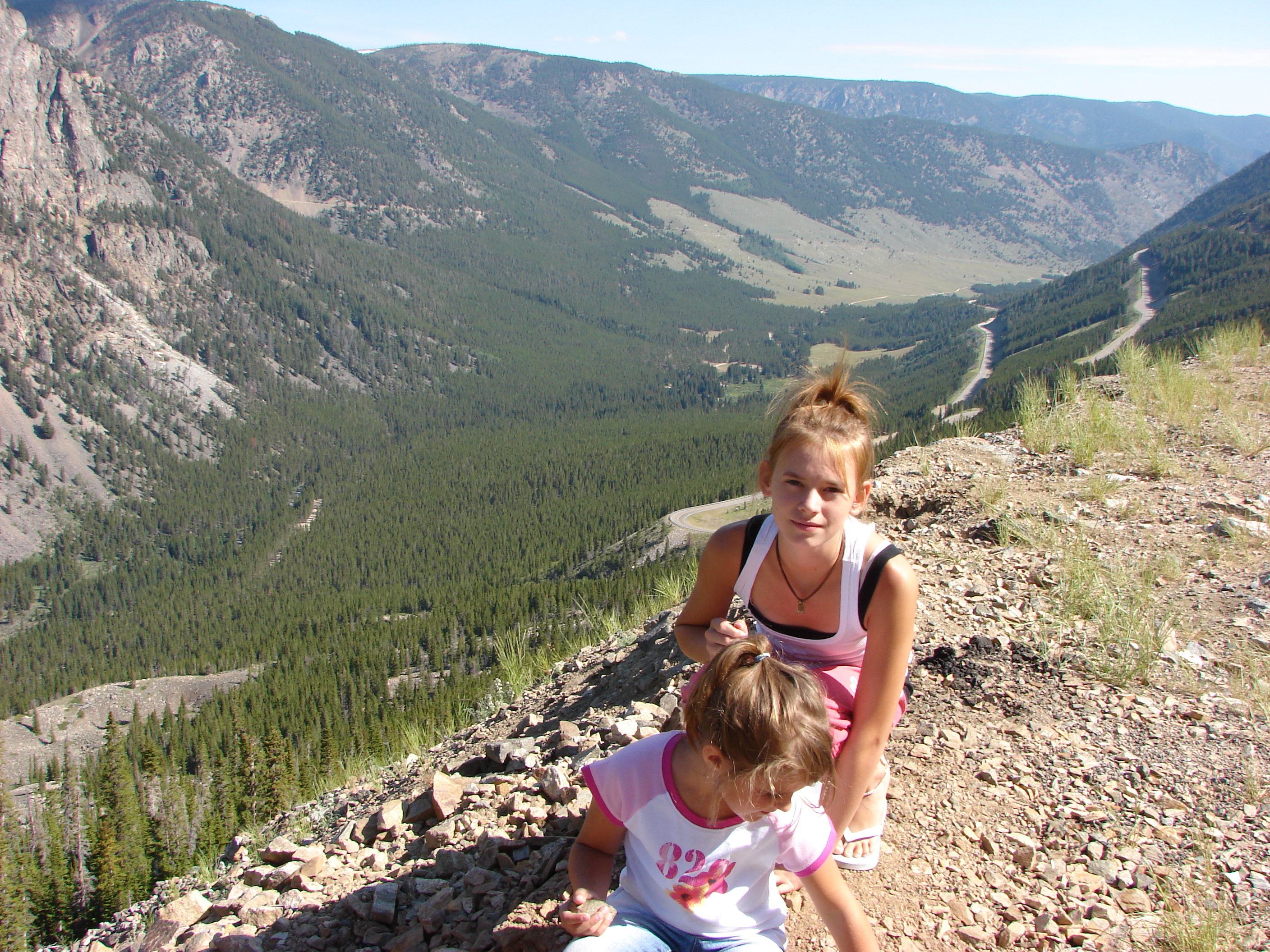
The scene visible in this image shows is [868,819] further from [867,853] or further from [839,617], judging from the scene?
[839,617]

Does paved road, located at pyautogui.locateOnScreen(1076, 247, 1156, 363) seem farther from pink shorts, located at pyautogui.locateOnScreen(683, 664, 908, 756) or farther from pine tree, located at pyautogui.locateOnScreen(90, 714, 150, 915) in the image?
pine tree, located at pyautogui.locateOnScreen(90, 714, 150, 915)

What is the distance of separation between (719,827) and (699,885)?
0.30 metres

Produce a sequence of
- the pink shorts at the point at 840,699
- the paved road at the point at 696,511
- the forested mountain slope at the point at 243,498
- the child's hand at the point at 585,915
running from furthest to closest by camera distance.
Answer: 1. the paved road at the point at 696,511
2. the forested mountain slope at the point at 243,498
3. the pink shorts at the point at 840,699
4. the child's hand at the point at 585,915

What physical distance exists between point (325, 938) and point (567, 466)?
127 m

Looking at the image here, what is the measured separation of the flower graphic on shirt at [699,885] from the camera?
3904mm

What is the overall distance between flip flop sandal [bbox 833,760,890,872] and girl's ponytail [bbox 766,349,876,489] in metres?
1.90

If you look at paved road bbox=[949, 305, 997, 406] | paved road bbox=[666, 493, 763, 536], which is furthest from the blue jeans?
paved road bbox=[949, 305, 997, 406]

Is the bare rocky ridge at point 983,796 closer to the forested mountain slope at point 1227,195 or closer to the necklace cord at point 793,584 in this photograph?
the necklace cord at point 793,584

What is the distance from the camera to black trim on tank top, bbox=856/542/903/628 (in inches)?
168

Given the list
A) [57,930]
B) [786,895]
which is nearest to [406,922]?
[786,895]

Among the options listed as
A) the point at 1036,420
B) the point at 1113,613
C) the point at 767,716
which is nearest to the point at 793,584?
the point at 767,716

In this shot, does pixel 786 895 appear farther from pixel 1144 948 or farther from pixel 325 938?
pixel 325 938

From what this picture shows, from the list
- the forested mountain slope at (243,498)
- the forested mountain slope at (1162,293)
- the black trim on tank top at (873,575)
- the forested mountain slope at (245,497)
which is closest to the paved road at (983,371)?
the forested mountain slope at (1162,293)

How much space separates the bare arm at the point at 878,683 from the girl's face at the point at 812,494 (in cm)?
38
